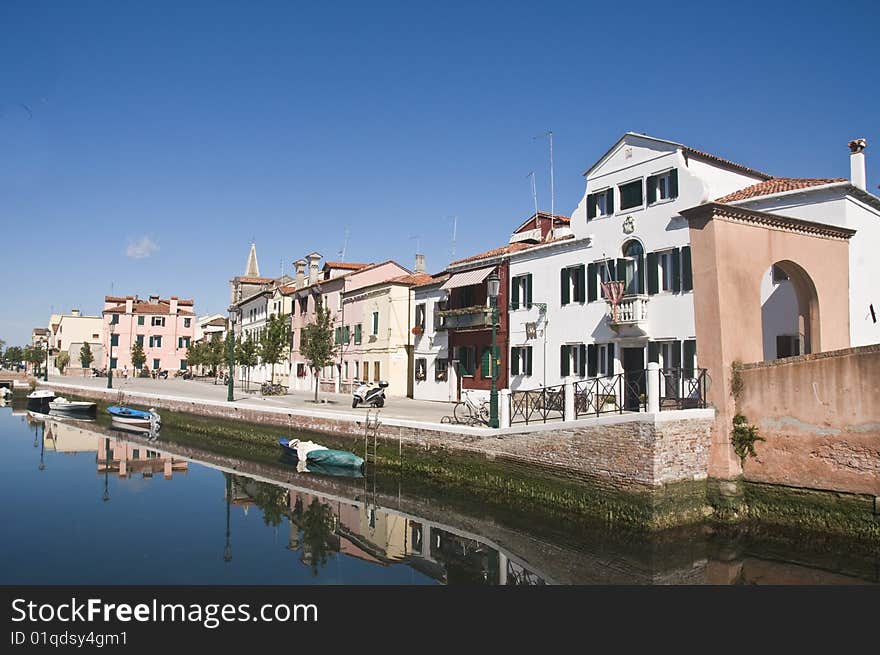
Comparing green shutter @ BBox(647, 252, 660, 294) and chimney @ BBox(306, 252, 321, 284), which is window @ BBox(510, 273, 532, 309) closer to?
green shutter @ BBox(647, 252, 660, 294)

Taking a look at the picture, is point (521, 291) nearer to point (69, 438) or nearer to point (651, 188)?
point (651, 188)

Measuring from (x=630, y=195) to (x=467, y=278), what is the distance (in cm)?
1011

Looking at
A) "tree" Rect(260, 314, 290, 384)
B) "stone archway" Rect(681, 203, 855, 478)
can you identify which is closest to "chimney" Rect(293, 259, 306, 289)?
"tree" Rect(260, 314, 290, 384)

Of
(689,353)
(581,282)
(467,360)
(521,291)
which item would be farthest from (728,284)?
(467,360)

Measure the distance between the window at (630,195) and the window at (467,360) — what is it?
11480 mm

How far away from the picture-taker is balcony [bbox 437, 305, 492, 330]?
1242 inches

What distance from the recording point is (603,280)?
25.6 meters

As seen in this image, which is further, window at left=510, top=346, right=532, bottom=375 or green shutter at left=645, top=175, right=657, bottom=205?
window at left=510, top=346, right=532, bottom=375

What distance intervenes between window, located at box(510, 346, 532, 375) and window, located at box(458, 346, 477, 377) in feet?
9.86

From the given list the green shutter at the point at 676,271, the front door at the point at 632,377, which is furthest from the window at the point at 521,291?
the green shutter at the point at 676,271

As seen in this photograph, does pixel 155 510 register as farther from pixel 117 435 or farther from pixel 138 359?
pixel 138 359
